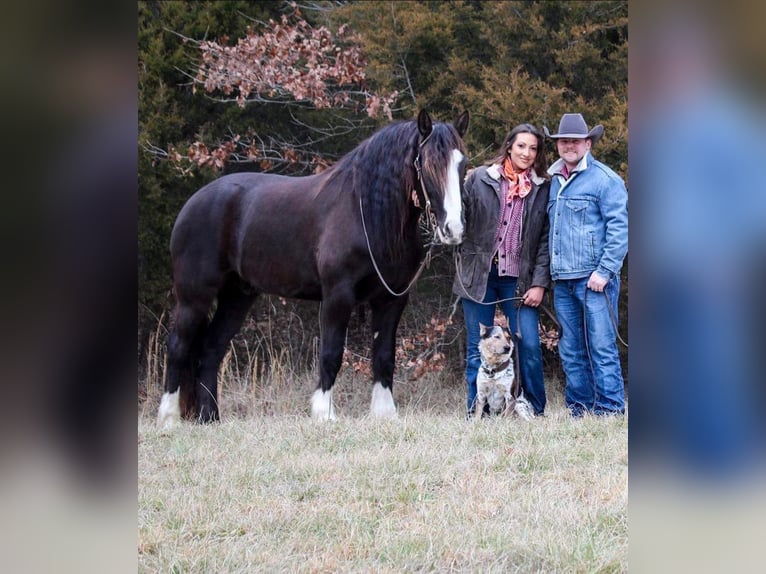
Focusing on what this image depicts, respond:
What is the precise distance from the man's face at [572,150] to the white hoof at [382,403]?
7.06 feet

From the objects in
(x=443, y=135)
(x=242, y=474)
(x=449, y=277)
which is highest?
(x=443, y=135)

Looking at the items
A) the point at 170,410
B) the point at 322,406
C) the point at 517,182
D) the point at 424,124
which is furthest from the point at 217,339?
the point at 517,182

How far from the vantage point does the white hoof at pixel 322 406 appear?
5.88 m

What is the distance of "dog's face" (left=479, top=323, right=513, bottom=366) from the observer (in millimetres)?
5562

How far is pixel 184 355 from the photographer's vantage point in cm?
677

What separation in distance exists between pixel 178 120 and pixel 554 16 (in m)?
4.30

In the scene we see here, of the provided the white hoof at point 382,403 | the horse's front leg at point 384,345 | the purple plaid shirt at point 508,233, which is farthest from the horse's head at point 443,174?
the white hoof at point 382,403

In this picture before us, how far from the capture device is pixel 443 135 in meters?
5.53

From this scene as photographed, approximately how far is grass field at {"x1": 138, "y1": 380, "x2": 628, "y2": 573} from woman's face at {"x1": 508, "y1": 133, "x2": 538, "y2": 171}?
5.81ft
